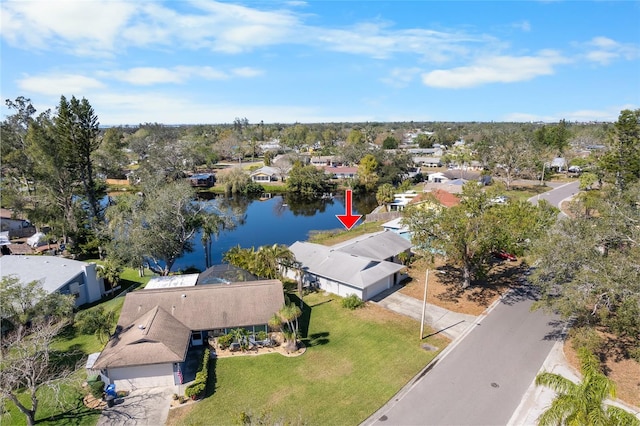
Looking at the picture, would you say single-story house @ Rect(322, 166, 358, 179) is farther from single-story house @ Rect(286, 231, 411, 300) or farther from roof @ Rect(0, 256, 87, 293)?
roof @ Rect(0, 256, 87, 293)

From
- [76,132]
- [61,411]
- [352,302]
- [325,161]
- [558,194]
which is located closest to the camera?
[61,411]

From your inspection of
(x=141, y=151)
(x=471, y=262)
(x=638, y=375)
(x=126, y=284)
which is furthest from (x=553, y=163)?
(x=141, y=151)

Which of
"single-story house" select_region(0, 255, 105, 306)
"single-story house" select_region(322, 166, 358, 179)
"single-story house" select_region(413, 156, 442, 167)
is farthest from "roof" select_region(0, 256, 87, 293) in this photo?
"single-story house" select_region(413, 156, 442, 167)

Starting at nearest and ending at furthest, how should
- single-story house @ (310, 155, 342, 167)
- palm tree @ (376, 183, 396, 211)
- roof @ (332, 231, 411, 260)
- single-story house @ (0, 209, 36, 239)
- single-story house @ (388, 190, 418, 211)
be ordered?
roof @ (332, 231, 411, 260), single-story house @ (0, 209, 36, 239), single-story house @ (388, 190, 418, 211), palm tree @ (376, 183, 396, 211), single-story house @ (310, 155, 342, 167)

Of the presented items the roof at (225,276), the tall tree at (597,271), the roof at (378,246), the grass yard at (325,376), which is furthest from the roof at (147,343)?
the tall tree at (597,271)

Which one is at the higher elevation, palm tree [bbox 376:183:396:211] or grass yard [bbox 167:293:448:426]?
palm tree [bbox 376:183:396:211]

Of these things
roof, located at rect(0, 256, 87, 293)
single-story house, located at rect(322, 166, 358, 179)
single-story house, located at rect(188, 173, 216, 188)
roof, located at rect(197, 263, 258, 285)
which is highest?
single-story house, located at rect(322, 166, 358, 179)

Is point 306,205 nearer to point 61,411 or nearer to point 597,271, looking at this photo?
point 597,271

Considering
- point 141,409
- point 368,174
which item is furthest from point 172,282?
point 368,174
